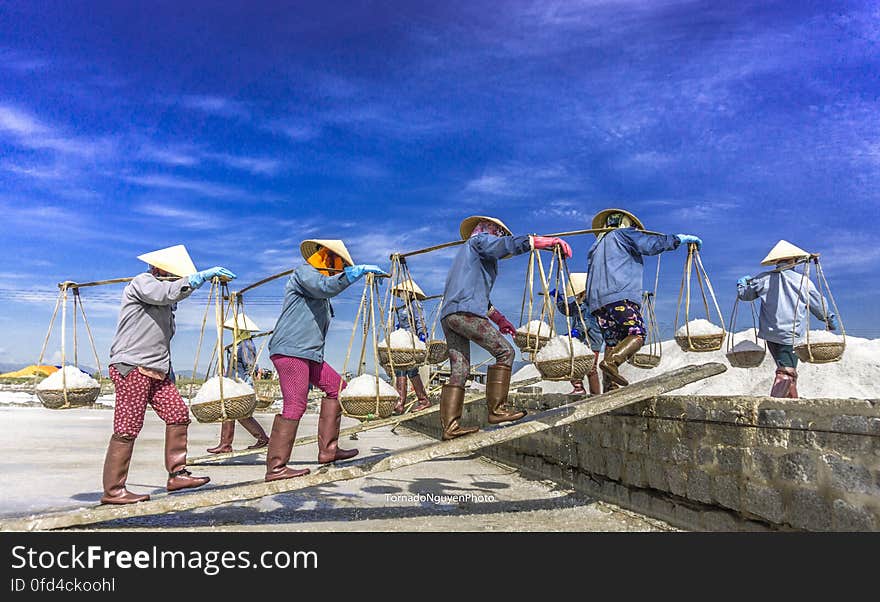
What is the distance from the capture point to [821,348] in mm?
6348

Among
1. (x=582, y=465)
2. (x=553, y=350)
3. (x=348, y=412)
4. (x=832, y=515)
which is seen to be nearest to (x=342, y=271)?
(x=348, y=412)

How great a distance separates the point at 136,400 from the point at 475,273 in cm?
259

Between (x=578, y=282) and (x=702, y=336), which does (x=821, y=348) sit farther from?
(x=578, y=282)

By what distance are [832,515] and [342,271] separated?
12.0 ft

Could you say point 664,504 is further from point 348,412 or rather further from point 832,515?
point 348,412

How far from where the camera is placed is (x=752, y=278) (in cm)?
691

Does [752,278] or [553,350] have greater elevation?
[752,278]

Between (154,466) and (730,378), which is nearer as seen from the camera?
(154,466)

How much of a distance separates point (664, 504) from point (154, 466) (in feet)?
20.0

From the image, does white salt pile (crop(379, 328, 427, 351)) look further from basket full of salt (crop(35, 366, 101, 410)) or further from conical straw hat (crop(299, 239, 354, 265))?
basket full of salt (crop(35, 366, 101, 410))

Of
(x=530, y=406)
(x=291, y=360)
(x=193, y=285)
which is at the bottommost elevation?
(x=530, y=406)

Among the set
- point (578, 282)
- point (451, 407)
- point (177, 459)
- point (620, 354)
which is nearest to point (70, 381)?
point (177, 459)

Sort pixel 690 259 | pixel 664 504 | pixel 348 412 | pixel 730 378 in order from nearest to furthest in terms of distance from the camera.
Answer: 1. pixel 664 504
2. pixel 348 412
3. pixel 690 259
4. pixel 730 378

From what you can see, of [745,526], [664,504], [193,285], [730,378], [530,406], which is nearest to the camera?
[745,526]
